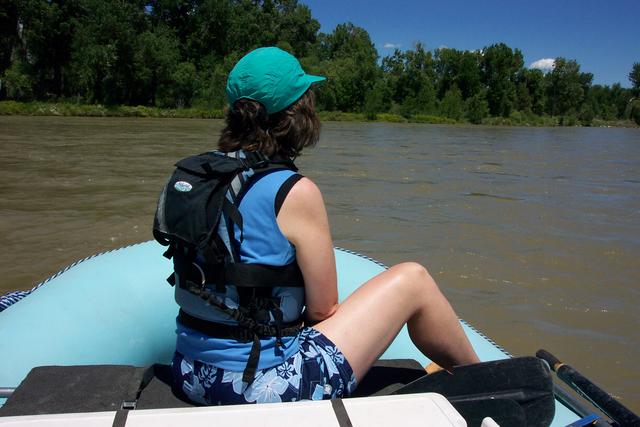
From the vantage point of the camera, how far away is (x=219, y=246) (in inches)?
51.2

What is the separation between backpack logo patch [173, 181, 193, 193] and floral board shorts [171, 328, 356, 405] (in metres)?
0.39

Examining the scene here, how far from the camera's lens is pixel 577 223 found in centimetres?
562

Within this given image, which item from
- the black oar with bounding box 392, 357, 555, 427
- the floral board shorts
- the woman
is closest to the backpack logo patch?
the woman

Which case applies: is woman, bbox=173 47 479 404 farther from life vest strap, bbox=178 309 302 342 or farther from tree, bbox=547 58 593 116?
tree, bbox=547 58 593 116

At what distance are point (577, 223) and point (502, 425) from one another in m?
4.74

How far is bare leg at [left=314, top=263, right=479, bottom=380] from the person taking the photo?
1.45m

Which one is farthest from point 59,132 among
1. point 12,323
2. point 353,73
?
point 353,73

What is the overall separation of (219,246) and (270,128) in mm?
311

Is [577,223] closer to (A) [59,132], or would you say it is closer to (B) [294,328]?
(B) [294,328]

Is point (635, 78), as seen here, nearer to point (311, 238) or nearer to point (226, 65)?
point (226, 65)

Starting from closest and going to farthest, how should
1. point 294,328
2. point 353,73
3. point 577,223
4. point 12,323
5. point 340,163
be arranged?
1. point 294,328
2. point 12,323
3. point 577,223
4. point 340,163
5. point 353,73

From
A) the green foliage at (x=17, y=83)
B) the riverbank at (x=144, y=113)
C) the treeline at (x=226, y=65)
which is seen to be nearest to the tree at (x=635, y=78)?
the treeline at (x=226, y=65)

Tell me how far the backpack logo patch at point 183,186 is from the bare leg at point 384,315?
1.49 ft

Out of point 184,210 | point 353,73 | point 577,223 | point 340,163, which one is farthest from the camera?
point 353,73
